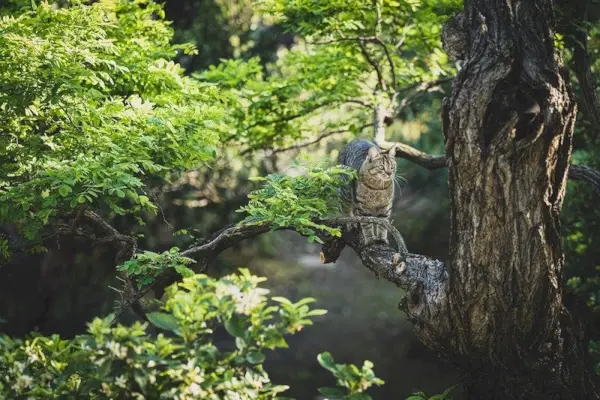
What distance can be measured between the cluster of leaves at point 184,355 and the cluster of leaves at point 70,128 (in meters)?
1.00

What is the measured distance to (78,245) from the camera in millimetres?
7641

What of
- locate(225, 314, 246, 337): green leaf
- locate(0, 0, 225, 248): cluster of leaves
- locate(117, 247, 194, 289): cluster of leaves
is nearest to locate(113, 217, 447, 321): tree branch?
locate(117, 247, 194, 289): cluster of leaves

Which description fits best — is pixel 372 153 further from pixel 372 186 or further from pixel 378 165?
pixel 372 186

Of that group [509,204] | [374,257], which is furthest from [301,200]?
[509,204]

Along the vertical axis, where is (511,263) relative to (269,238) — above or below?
above

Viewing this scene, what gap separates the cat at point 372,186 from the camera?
442cm

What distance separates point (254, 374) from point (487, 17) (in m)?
2.39

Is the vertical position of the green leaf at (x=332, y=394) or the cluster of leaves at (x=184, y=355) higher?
the cluster of leaves at (x=184, y=355)

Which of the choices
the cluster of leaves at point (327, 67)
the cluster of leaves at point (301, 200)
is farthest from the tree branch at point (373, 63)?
the cluster of leaves at point (301, 200)

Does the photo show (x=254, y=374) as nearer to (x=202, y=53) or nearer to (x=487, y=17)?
(x=487, y=17)

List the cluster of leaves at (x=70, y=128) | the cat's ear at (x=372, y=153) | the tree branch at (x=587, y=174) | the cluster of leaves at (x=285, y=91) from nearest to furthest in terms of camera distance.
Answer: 1. the cluster of leaves at (x=70, y=128)
2. the cat's ear at (x=372, y=153)
3. the tree branch at (x=587, y=174)
4. the cluster of leaves at (x=285, y=91)

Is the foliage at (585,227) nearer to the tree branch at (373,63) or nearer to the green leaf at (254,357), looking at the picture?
the tree branch at (373,63)

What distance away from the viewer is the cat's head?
4391 millimetres

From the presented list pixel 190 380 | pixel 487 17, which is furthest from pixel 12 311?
pixel 487 17
